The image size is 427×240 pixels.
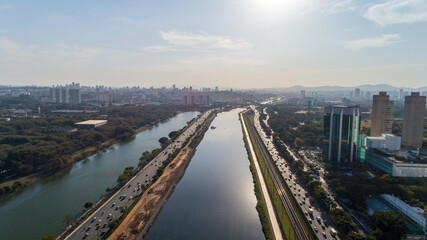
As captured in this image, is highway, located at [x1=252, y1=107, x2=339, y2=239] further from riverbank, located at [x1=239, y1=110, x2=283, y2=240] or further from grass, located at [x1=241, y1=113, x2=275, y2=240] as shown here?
grass, located at [x1=241, y1=113, x2=275, y2=240]

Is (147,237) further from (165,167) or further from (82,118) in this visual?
(82,118)

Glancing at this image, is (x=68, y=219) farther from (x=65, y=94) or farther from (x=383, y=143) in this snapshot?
(x=65, y=94)

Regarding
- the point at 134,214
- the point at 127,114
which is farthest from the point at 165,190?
the point at 127,114

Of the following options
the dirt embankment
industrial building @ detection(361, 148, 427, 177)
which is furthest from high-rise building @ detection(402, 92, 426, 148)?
the dirt embankment

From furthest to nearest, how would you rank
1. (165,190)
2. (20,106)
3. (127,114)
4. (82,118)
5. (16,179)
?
(20,106) < (127,114) < (82,118) < (16,179) < (165,190)

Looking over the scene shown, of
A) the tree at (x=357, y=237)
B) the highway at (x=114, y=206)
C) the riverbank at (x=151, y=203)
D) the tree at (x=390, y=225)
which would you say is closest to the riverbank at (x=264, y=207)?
the tree at (x=357, y=237)
